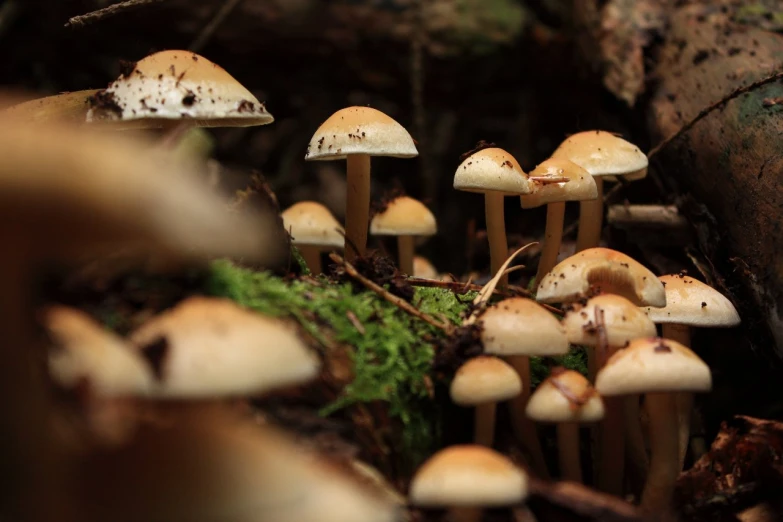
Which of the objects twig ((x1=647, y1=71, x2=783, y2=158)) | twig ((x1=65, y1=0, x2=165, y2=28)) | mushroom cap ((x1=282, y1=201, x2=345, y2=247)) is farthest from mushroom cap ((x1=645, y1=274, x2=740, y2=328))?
twig ((x1=65, y1=0, x2=165, y2=28))

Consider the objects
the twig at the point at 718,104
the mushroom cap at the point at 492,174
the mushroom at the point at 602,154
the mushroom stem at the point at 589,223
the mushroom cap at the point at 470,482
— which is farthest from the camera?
the mushroom stem at the point at 589,223

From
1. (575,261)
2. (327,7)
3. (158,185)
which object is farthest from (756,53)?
(158,185)

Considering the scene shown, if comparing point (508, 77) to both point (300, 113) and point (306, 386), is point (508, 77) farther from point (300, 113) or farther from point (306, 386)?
point (306, 386)

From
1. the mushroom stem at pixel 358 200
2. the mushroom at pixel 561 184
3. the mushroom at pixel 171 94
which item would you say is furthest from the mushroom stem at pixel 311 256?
the mushroom at pixel 171 94

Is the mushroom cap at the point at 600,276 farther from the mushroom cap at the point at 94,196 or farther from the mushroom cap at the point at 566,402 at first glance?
the mushroom cap at the point at 94,196

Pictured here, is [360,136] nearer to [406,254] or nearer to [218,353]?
[406,254]

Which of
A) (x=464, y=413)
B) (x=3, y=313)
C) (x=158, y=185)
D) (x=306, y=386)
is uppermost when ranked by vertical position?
(x=158, y=185)

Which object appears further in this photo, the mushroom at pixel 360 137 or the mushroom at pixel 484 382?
the mushroom at pixel 360 137

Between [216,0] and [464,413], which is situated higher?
[216,0]

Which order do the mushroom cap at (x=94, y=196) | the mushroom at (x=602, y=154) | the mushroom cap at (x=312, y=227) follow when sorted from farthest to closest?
the mushroom cap at (x=312, y=227), the mushroom at (x=602, y=154), the mushroom cap at (x=94, y=196)
